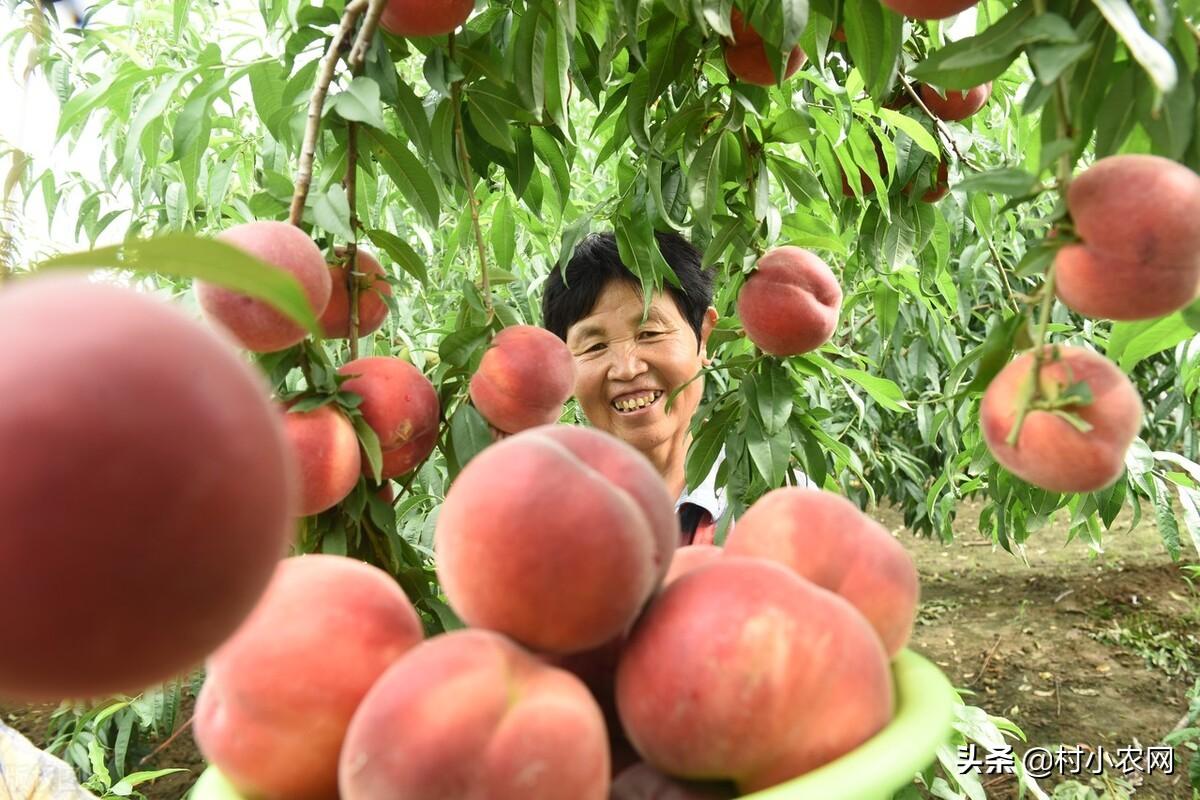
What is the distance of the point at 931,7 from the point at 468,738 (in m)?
0.59

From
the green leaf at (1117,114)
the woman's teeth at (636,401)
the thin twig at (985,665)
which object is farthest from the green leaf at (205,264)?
the thin twig at (985,665)

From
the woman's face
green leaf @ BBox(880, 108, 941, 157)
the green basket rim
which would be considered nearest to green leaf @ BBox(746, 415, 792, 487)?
green leaf @ BBox(880, 108, 941, 157)

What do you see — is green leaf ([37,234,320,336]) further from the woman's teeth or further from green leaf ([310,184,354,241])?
the woman's teeth

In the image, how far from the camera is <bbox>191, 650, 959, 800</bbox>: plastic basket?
1.18 feet

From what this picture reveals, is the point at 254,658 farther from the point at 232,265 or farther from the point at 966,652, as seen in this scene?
the point at 966,652

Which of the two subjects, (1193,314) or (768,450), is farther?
(768,450)

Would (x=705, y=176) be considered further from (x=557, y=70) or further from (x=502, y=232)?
(x=502, y=232)

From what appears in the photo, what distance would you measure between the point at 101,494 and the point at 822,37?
0.95 metres

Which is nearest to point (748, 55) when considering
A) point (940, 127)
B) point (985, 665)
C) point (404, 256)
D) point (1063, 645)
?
point (940, 127)

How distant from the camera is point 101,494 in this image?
9.8 inches

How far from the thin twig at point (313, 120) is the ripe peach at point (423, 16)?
3.1 inches

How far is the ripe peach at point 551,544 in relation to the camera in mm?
415

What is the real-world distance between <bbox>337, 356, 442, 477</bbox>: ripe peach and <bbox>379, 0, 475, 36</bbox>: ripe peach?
12.6 inches

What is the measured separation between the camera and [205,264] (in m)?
0.30
